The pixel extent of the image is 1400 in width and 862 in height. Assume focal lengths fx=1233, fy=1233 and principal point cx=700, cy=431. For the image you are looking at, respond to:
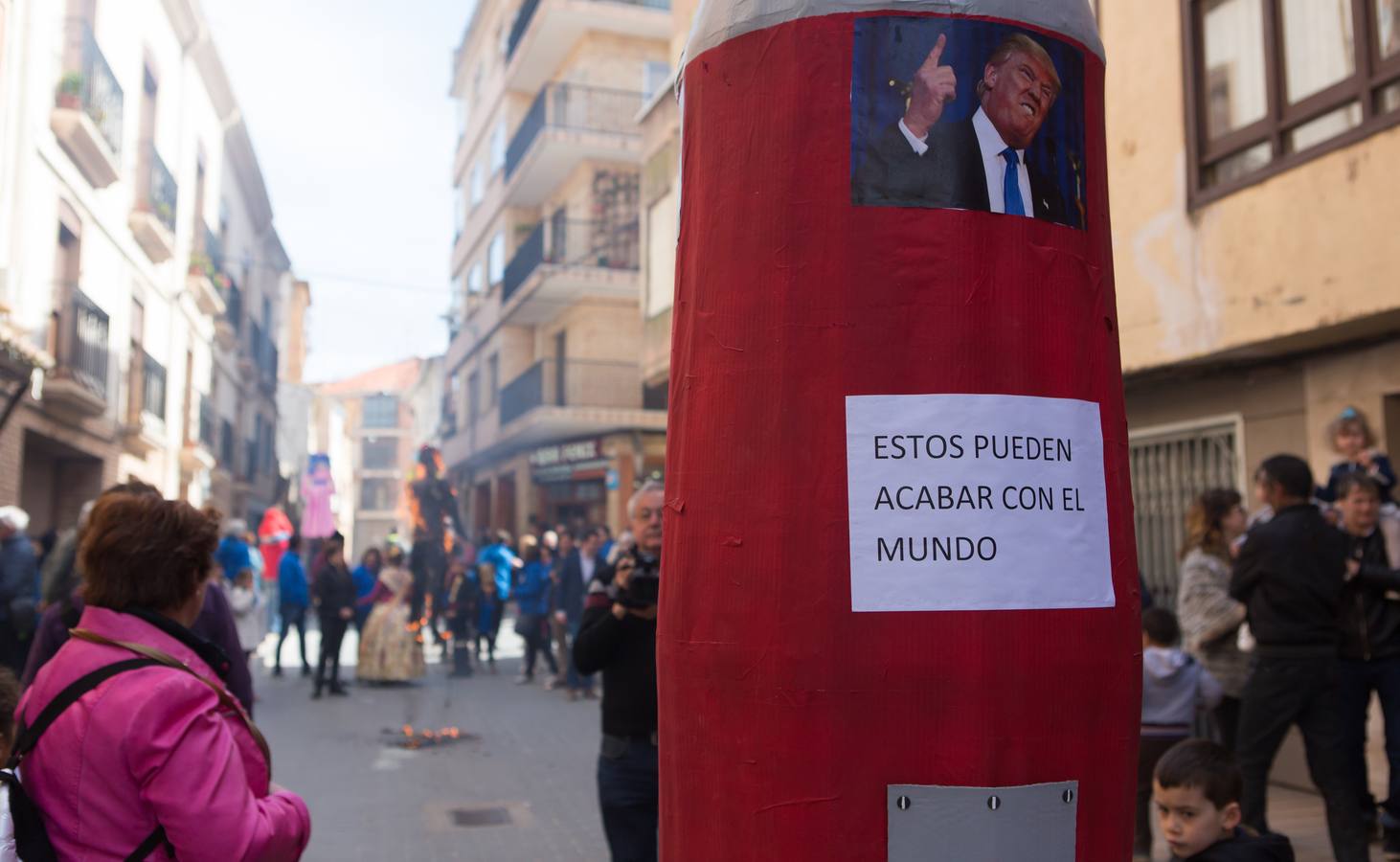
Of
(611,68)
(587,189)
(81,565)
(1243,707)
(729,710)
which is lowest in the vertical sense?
(1243,707)

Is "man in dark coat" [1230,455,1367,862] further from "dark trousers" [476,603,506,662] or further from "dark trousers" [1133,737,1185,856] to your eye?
"dark trousers" [476,603,506,662]

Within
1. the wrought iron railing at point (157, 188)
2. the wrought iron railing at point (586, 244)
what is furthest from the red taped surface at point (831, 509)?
the wrought iron railing at point (586, 244)

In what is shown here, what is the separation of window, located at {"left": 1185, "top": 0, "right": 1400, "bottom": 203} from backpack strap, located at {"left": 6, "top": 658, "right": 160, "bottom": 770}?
7.18 m

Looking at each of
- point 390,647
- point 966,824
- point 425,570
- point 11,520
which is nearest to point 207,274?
point 425,570

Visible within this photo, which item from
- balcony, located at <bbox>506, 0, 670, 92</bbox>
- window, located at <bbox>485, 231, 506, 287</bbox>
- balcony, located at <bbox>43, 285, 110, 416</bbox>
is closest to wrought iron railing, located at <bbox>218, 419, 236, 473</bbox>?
window, located at <bbox>485, 231, 506, 287</bbox>

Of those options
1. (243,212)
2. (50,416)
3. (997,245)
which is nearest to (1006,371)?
(997,245)

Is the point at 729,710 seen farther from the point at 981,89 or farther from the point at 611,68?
the point at 611,68

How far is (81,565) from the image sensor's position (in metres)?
2.56

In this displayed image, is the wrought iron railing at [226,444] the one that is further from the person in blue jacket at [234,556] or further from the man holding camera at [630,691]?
the man holding camera at [630,691]

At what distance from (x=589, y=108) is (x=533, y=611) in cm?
1609

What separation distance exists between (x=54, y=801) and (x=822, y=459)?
152 cm

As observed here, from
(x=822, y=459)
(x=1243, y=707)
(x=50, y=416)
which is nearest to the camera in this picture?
(x=822, y=459)

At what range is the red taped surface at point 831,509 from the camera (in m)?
1.80

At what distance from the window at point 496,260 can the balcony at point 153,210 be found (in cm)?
1201
